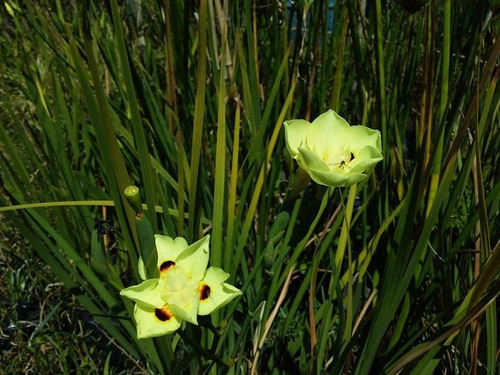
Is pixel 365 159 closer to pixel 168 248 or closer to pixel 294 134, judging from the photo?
pixel 294 134

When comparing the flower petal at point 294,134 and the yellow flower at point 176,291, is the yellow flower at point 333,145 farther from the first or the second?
the yellow flower at point 176,291

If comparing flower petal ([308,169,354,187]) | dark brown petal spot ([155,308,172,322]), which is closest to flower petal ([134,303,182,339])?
dark brown petal spot ([155,308,172,322])

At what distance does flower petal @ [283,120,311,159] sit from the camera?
55cm

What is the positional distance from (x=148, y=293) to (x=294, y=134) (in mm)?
245

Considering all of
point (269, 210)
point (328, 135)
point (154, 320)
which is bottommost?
point (269, 210)

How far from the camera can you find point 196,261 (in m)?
0.52

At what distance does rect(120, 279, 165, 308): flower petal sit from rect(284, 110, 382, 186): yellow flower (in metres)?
0.20

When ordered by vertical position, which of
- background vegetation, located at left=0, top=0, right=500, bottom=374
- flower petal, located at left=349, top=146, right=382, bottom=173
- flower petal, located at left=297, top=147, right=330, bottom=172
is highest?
flower petal, located at left=297, top=147, right=330, bottom=172

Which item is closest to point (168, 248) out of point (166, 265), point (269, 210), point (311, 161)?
point (166, 265)

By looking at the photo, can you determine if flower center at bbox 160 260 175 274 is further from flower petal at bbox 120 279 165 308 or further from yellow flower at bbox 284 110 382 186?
yellow flower at bbox 284 110 382 186

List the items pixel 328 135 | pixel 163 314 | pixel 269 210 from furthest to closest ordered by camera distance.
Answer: pixel 269 210
pixel 328 135
pixel 163 314

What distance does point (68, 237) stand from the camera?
0.86 metres

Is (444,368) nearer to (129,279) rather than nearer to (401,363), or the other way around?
(401,363)

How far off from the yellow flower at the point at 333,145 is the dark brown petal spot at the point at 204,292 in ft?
0.54
